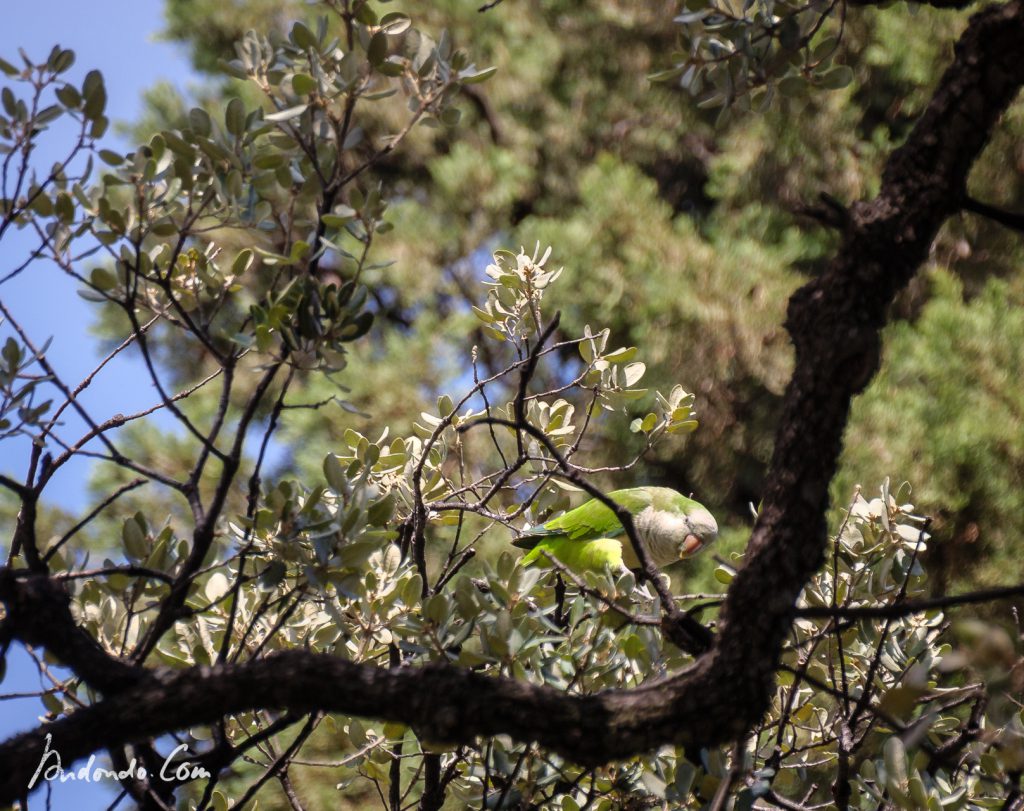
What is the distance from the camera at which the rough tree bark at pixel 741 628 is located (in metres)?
0.67

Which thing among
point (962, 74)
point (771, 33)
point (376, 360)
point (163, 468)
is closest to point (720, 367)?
point (376, 360)

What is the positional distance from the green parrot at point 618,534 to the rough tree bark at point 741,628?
3.74ft

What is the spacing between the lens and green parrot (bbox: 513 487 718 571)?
6.10 ft

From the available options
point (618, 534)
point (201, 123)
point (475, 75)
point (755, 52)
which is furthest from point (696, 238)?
point (201, 123)

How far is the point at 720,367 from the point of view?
378 centimetres

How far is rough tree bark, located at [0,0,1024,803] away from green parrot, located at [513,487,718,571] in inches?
44.9

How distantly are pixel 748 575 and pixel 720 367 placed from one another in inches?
124

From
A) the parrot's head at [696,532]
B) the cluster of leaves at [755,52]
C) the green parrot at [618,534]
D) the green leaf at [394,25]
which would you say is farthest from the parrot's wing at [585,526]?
the green leaf at [394,25]

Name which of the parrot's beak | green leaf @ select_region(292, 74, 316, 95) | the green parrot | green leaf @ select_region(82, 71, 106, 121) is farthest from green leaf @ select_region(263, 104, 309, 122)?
the parrot's beak

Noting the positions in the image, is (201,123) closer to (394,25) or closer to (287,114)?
(287,114)

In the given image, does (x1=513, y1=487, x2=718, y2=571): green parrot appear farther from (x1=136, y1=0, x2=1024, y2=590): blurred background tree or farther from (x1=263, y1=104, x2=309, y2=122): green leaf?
(x1=263, y1=104, x2=309, y2=122): green leaf

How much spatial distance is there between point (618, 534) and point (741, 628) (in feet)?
4.26

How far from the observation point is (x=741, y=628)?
2.23ft

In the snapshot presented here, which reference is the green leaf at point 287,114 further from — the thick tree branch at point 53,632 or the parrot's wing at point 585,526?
the parrot's wing at point 585,526
